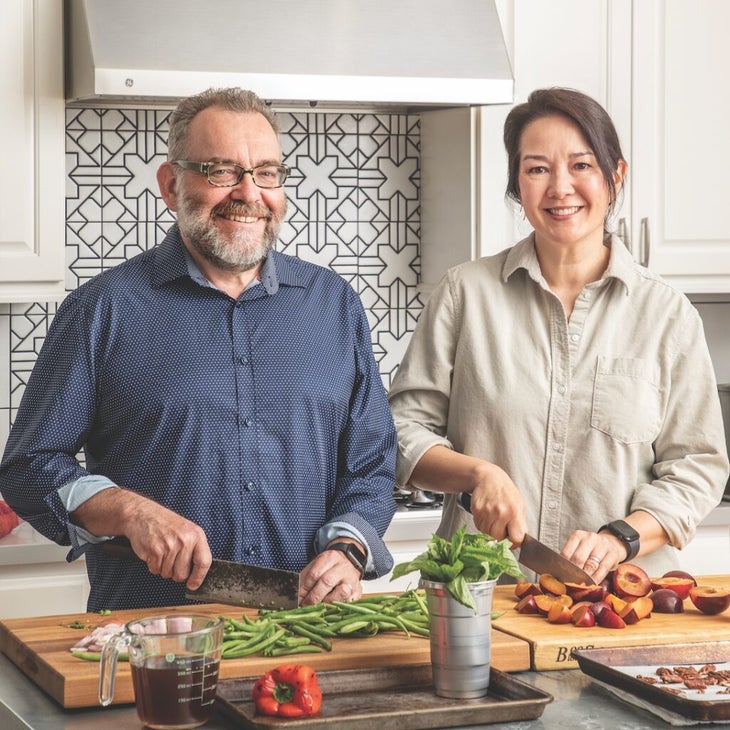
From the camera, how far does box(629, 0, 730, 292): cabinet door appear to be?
11.5 ft

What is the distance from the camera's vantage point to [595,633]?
185 cm

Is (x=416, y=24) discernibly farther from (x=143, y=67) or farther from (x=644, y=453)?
(x=644, y=453)

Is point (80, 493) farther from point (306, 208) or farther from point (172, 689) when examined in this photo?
point (306, 208)

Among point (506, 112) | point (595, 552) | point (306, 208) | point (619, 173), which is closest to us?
point (595, 552)

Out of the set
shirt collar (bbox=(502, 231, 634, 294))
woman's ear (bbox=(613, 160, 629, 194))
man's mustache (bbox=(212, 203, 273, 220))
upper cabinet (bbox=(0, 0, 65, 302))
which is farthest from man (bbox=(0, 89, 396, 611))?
upper cabinet (bbox=(0, 0, 65, 302))

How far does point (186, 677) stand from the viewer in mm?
1427

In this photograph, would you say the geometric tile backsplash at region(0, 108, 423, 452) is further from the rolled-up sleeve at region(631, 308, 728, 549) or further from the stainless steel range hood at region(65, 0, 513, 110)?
the rolled-up sleeve at region(631, 308, 728, 549)

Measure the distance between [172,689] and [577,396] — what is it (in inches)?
42.7

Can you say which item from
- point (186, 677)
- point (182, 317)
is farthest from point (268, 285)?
point (186, 677)

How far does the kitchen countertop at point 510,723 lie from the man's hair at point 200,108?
0.93m

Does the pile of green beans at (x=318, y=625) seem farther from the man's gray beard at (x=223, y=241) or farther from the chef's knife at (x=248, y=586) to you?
the man's gray beard at (x=223, y=241)

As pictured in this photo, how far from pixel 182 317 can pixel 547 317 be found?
67 centimetres

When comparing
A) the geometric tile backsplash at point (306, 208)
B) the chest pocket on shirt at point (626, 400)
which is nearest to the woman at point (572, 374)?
the chest pocket on shirt at point (626, 400)


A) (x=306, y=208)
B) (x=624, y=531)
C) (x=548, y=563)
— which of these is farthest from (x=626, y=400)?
(x=306, y=208)
